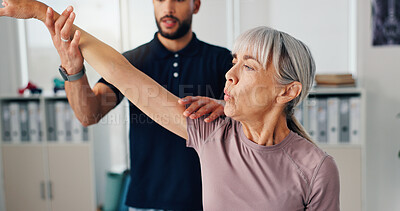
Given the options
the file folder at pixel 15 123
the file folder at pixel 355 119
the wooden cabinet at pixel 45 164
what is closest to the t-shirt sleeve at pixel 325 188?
the file folder at pixel 355 119

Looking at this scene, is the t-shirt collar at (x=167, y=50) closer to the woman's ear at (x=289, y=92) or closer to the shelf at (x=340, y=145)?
the woman's ear at (x=289, y=92)

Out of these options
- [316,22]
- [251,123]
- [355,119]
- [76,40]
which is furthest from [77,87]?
[355,119]

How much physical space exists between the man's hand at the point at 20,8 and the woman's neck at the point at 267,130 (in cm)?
60

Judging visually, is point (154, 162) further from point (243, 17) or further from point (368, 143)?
point (368, 143)

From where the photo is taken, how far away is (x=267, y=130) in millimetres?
949

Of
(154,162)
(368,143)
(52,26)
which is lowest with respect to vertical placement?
(368,143)

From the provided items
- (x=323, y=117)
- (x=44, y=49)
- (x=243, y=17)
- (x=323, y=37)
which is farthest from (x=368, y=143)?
(x=44, y=49)

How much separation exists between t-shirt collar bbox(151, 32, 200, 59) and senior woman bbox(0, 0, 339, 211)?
14 cm

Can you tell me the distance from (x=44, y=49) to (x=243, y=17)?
46.2 inches

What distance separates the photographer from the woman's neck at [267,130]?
945mm

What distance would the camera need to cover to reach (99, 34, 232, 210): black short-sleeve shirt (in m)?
1.06

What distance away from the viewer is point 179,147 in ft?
3.53

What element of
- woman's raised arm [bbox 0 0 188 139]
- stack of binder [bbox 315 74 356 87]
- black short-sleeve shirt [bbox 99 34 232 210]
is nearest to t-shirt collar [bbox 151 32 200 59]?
black short-sleeve shirt [bbox 99 34 232 210]

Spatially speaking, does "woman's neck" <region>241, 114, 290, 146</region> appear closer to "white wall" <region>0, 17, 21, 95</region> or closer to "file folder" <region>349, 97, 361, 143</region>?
"file folder" <region>349, 97, 361, 143</region>
